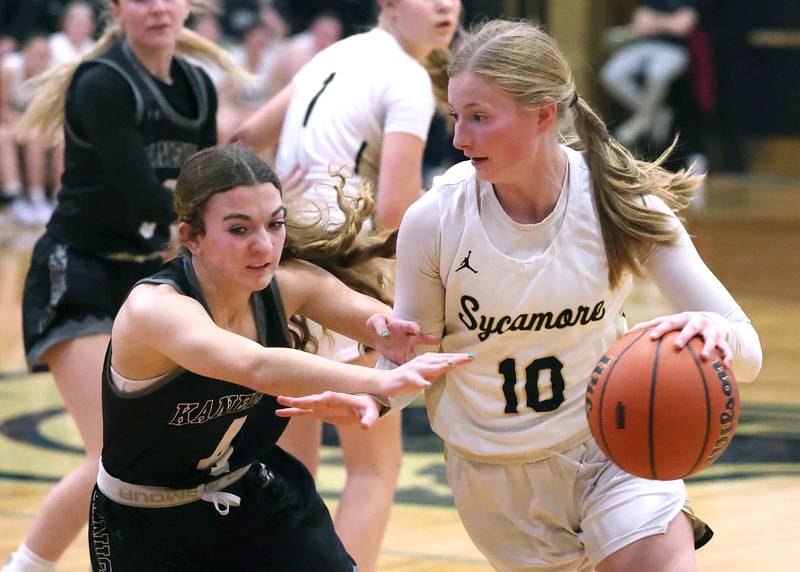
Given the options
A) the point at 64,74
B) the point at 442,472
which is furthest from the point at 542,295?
the point at 442,472

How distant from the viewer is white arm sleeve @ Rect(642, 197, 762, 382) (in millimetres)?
3016

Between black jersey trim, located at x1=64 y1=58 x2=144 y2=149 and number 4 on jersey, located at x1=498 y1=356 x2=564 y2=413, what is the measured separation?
5.26 ft

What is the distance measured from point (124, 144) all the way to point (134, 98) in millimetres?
182

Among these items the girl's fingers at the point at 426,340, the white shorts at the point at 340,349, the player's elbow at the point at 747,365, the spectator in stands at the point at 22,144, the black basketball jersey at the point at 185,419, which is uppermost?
the girl's fingers at the point at 426,340

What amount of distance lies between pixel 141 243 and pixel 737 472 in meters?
2.70

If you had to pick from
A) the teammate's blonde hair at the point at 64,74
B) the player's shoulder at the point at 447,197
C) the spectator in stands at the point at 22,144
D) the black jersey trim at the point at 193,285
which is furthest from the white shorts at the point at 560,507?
the spectator in stands at the point at 22,144

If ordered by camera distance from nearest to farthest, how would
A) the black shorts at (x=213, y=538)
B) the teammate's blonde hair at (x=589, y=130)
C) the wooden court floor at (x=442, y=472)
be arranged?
the teammate's blonde hair at (x=589, y=130)
the black shorts at (x=213, y=538)
the wooden court floor at (x=442, y=472)

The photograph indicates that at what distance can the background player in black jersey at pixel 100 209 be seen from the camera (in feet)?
13.5

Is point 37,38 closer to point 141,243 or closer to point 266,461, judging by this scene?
point 141,243

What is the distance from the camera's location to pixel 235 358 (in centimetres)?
292

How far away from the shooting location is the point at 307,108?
4391 mm

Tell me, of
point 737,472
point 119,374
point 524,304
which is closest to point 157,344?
point 119,374

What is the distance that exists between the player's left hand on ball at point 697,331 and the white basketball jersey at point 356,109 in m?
1.47

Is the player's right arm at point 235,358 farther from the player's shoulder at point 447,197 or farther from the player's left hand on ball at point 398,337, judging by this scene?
the player's shoulder at point 447,197
